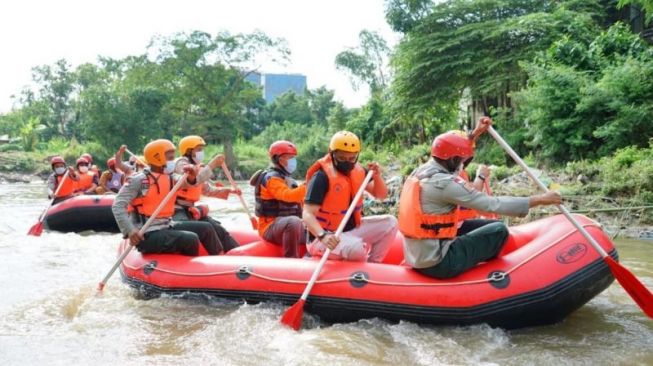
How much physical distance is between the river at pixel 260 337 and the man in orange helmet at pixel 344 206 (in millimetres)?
614

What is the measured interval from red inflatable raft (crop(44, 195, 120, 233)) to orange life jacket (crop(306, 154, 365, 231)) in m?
5.89

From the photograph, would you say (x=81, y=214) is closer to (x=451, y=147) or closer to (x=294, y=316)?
(x=294, y=316)

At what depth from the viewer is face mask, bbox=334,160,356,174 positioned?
4855 millimetres

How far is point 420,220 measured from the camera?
4176 mm

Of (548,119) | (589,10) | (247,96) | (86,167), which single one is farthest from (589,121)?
(247,96)

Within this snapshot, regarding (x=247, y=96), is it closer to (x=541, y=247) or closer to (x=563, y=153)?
(x=563, y=153)

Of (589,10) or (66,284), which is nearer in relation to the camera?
(66,284)

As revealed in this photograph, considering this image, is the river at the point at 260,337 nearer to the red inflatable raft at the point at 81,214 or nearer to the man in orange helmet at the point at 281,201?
the man in orange helmet at the point at 281,201

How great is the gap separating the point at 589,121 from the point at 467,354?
26.6 feet

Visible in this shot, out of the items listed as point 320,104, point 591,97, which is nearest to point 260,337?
point 591,97

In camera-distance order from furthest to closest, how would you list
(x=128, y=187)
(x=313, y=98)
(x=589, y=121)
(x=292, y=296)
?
1. (x=313, y=98)
2. (x=589, y=121)
3. (x=128, y=187)
4. (x=292, y=296)

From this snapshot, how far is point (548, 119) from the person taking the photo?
37.6ft

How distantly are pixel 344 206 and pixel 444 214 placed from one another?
3.32ft

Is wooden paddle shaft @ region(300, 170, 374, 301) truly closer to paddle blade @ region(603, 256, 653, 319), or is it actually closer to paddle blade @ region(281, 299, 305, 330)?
paddle blade @ region(281, 299, 305, 330)
